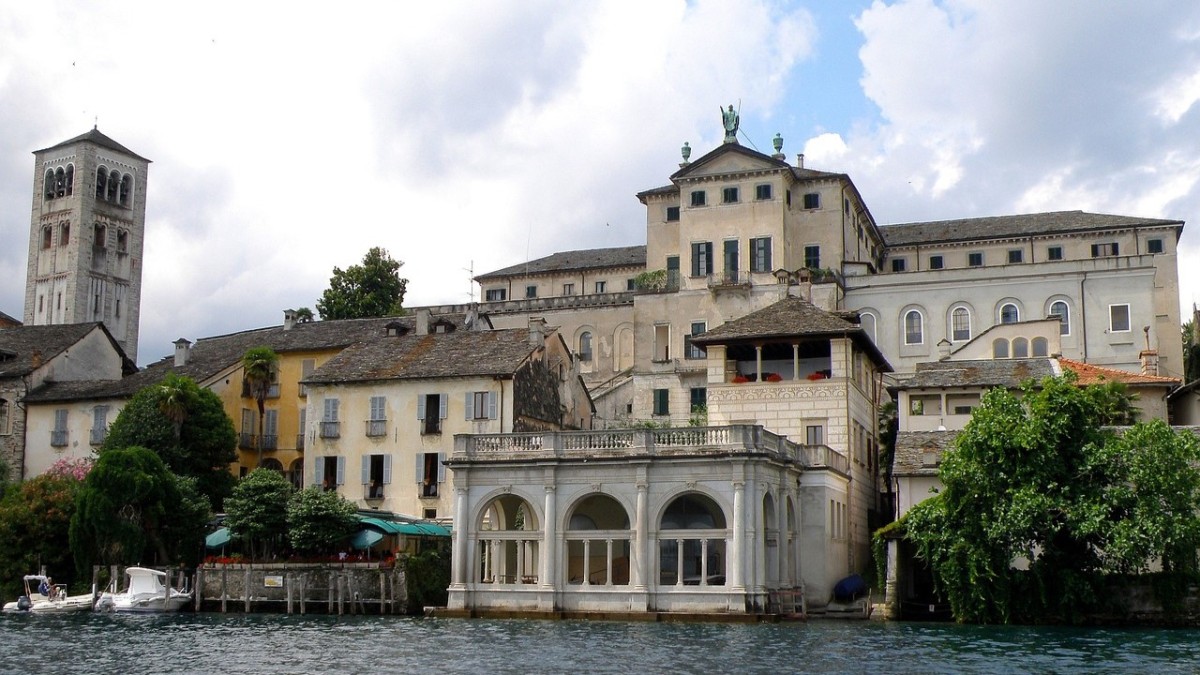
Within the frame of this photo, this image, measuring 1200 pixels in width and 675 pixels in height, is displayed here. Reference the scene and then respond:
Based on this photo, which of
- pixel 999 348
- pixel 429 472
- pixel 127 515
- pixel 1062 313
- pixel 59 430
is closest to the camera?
pixel 127 515

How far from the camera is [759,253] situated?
258 feet

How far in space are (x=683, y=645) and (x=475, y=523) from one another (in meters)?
13.1

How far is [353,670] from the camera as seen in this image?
103 ft

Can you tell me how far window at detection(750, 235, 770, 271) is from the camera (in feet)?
257

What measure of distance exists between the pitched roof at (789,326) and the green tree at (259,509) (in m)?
17.1

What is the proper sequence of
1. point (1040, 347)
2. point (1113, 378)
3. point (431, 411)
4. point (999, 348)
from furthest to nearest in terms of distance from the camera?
point (1040, 347)
point (999, 348)
point (431, 411)
point (1113, 378)

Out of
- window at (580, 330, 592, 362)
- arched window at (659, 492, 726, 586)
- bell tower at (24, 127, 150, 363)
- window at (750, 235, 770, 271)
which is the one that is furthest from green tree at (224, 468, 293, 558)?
bell tower at (24, 127, 150, 363)

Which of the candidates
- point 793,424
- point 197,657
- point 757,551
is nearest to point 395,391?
point 793,424

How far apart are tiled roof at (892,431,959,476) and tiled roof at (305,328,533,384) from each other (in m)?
16.9

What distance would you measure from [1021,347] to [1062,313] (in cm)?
789

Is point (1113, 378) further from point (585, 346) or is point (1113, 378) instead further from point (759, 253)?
point (585, 346)

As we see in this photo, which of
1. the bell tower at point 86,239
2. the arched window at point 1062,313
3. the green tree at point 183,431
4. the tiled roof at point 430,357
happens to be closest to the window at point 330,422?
the tiled roof at point 430,357

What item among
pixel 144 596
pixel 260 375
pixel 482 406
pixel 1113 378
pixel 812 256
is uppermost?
pixel 812 256

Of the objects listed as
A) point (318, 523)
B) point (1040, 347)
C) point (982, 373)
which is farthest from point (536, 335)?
point (1040, 347)
